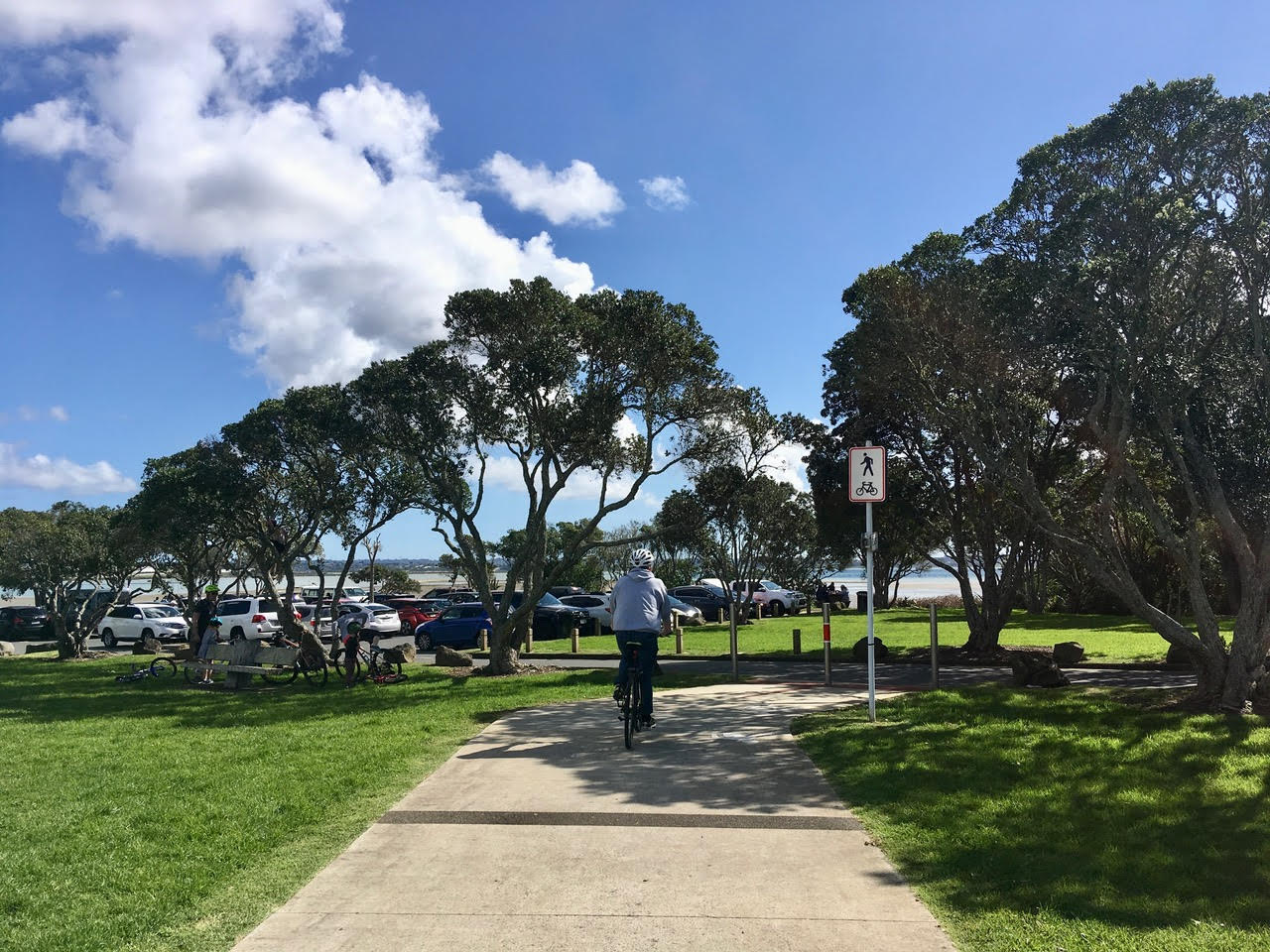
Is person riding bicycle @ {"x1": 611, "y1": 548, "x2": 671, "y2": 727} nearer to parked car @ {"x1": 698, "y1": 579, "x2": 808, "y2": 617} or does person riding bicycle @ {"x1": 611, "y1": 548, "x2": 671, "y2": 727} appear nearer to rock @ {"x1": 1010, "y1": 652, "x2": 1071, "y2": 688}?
rock @ {"x1": 1010, "y1": 652, "x2": 1071, "y2": 688}

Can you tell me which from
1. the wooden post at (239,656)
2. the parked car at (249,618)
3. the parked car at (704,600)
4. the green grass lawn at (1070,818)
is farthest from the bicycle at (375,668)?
the parked car at (704,600)

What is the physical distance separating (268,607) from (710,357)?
23.8m

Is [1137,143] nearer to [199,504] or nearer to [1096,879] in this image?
[1096,879]

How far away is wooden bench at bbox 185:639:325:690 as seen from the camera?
15.8m

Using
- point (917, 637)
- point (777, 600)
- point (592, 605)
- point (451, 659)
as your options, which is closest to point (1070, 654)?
point (917, 637)

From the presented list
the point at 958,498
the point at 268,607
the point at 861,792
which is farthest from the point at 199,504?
the point at 861,792

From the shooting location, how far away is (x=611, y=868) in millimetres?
5129

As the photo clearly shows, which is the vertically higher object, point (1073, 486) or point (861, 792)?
point (1073, 486)

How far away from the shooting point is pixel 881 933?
13.8 ft

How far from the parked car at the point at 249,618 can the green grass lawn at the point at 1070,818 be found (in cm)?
2776

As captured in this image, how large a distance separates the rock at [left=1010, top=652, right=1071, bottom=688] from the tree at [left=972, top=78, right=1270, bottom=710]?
5.43ft

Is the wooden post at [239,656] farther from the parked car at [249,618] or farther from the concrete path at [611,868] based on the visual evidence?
the parked car at [249,618]

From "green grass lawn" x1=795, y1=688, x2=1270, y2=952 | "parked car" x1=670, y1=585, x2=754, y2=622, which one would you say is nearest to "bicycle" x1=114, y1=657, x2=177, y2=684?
"green grass lawn" x1=795, y1=688, x2=1270, y2=952

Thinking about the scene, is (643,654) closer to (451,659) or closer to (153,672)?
(451,659)
